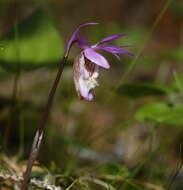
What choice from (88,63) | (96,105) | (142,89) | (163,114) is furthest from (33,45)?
(96,105)

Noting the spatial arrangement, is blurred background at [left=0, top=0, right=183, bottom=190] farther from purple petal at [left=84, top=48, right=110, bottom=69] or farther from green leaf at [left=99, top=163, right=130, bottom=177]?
purple petal at [left=84, top=48, right=110, bottom=69]

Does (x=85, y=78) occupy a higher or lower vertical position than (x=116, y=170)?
higher

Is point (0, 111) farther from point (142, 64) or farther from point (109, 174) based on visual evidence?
point (142, 64)

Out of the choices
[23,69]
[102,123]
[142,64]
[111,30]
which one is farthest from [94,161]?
[111,30]

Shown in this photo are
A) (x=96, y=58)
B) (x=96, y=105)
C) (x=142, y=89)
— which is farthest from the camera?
(x=96, y=105)

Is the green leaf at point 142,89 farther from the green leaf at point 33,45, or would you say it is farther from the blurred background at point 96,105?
the green leaf at point 33,45

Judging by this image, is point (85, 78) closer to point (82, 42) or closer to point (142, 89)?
point (82, 42)

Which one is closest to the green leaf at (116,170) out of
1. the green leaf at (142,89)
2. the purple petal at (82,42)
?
the green leaf at (142,89)

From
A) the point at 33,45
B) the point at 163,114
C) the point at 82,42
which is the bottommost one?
the point at 163,114
